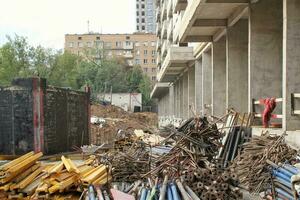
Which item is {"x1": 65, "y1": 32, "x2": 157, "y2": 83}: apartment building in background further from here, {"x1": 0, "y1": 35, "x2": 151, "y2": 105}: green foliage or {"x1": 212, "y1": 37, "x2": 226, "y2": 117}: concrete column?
{"x1": 212, "y1": 37, "x2": 226, "y2": 117}: concrete column

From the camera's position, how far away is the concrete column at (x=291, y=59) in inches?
495

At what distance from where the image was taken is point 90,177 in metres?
11.4

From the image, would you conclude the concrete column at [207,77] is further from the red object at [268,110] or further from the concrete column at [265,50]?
the red object at [268,110]

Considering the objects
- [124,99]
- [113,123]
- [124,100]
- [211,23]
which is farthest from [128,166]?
[124,99]

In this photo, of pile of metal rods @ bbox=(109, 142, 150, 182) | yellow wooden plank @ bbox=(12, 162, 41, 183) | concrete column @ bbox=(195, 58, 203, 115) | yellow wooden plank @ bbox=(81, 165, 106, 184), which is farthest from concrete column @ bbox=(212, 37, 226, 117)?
yellow wooden plank @ bbox=(12, 162, 41, 183)

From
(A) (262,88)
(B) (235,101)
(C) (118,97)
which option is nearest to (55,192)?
(A) (262,88)

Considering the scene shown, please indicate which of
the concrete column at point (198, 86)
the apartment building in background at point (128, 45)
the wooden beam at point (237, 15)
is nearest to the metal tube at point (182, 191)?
the wooden beam at point (237, 15)

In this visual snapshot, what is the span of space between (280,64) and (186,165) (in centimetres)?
723

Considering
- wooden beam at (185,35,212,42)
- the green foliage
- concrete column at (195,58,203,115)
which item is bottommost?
concrete column at (195,58,203,115)

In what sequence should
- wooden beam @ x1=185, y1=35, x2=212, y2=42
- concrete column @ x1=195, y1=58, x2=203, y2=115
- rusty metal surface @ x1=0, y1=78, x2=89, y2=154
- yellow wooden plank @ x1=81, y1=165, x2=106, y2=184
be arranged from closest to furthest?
1. yellow wooden plank @ x1=81, y1=165, x2=106, y2=184
2. rusty metal surface @ x1=0, y1=78, x2=89, y2=154
3. wooden beam @ x1=185, y1=35, x2=212, y2=42
4. concrete column @ x1=195, y1=58, x2=203, y2=115

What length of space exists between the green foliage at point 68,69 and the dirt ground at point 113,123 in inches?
311

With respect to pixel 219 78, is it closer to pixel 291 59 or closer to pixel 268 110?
pixel 268 110

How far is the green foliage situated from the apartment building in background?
26928 millimetres

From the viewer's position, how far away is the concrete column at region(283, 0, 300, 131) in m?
12.6
